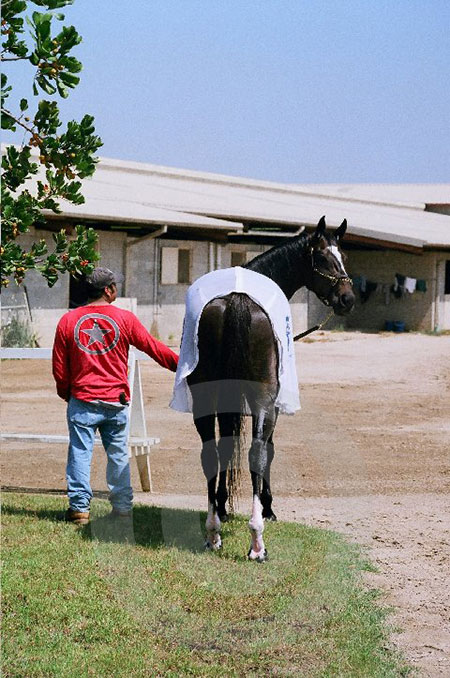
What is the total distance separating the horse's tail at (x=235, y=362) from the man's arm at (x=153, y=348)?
55 centimetres

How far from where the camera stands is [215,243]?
24.1m

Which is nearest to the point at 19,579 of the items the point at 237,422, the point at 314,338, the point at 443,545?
the point at 237,422

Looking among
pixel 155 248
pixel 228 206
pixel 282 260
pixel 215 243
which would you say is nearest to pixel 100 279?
pixel 282 260

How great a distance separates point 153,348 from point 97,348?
381 mm

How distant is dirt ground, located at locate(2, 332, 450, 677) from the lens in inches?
229

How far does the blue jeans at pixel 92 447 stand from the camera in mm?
7031

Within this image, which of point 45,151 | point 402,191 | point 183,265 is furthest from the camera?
point 402,191

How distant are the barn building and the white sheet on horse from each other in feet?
41.8

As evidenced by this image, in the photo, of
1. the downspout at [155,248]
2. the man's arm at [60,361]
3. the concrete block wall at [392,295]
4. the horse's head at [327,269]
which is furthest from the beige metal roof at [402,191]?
the man's arm at [60,361]

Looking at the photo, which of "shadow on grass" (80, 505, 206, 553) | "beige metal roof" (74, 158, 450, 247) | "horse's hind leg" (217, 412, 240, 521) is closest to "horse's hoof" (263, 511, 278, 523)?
"shadow on grass" (80, 505, 206, 553)

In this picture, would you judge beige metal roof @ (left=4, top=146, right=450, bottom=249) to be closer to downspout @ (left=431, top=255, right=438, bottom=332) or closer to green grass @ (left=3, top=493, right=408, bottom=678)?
downspout @ (left=431, top=255, right=438, bottom=332)

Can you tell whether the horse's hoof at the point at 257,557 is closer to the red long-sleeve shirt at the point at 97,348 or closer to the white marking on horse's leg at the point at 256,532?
the white marking on horse's leg at the point at 256,532

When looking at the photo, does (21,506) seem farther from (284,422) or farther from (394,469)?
(284,422)

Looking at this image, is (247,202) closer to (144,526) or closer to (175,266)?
(175,266)
